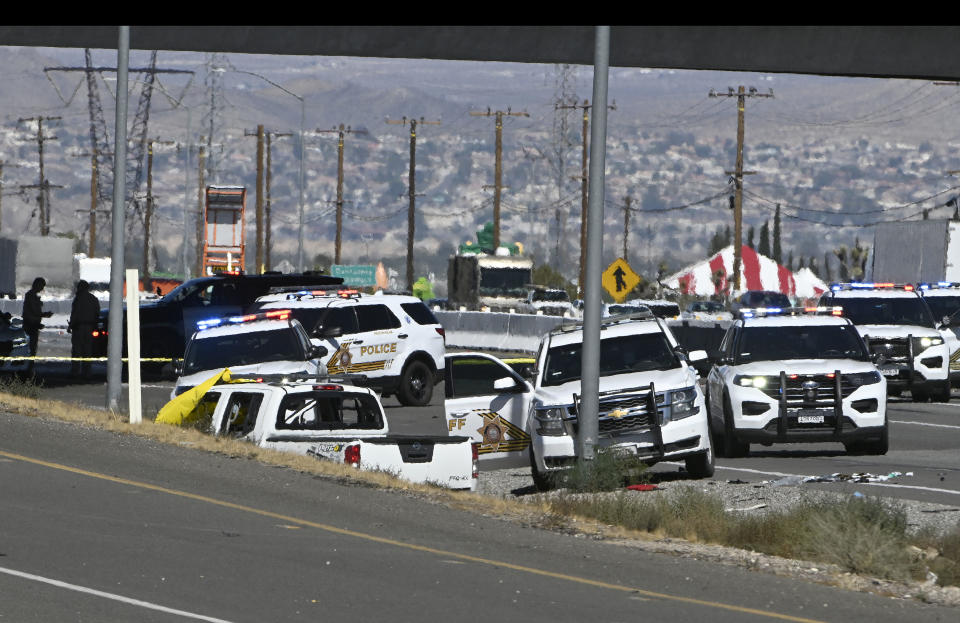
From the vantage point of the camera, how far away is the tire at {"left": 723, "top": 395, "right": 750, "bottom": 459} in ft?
72.5

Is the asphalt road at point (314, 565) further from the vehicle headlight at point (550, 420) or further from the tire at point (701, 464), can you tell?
the tire at point (701, 464)

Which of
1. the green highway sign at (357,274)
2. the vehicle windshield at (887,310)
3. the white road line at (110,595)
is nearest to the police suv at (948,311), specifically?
the vehicle windshield at (887,310)

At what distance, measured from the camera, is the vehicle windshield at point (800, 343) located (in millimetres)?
22859

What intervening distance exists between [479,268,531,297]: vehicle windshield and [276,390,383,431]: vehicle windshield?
2172 inches

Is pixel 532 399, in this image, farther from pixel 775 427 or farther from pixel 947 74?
pixel 947 74

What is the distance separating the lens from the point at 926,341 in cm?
2986

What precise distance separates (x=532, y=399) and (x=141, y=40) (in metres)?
6.39

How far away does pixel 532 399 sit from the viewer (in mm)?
19719

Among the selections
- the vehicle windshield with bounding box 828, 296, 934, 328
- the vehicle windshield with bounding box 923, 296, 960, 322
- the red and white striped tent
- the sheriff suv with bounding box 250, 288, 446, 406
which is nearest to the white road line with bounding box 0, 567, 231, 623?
the sheriff suv with bounding box 250, 288, 446, 406

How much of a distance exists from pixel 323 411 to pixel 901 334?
14.4 m

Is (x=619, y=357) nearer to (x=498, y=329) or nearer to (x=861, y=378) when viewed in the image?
(x=861, y=378)

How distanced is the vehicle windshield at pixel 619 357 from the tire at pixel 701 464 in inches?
50.4

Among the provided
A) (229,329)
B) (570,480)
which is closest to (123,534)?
(570,480)

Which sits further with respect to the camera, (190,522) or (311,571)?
(190,522)
